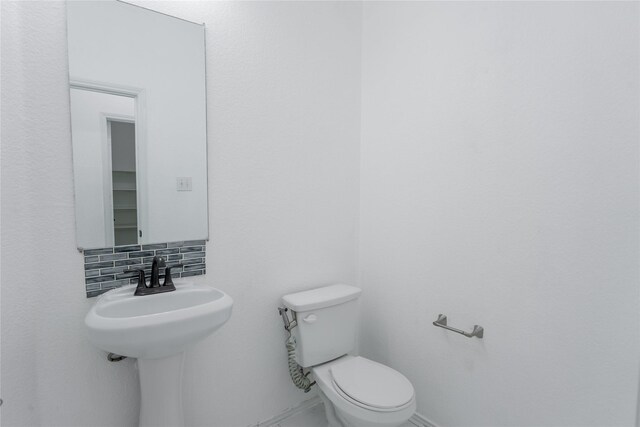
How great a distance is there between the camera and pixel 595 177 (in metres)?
1.06

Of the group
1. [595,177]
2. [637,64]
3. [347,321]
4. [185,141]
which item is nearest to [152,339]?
[185,141]

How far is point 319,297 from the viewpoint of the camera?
63.2 inches

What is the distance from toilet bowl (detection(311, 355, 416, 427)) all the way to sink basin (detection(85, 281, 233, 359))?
25.8 inches

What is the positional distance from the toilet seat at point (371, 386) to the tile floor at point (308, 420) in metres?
0.39

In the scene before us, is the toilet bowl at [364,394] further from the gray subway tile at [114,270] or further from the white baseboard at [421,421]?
the gray subway tile at [114,270]

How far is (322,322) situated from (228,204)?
0.77 m

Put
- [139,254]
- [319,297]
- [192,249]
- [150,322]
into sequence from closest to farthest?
[150,322], [139,254], [192,249], [319,297]

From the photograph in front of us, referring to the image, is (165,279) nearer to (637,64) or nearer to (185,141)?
(185,141)

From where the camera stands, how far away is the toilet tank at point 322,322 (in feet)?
5.02

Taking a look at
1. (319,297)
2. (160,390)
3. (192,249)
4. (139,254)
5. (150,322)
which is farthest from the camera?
(319,297)

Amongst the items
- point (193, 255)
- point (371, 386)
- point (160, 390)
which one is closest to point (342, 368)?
point (371, 386)

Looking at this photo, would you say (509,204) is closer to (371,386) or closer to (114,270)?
(371,386)

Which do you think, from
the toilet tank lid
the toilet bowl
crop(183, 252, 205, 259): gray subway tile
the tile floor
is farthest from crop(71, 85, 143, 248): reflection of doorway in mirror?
the tile floor

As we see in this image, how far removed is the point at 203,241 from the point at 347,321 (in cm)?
88
